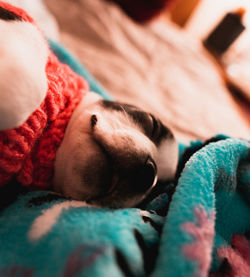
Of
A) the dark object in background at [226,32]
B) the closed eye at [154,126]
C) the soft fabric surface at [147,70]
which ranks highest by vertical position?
the dark object in background at [226,32]

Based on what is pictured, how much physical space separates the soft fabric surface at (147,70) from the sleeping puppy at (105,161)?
559 mm

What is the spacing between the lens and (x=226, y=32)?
223cm

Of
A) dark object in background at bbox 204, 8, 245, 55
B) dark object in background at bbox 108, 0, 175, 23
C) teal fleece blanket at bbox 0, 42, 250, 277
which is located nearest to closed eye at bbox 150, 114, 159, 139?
teal fleece blanket at bbox 0, 42, 250, 277

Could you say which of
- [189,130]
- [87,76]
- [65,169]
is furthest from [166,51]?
[65,169]

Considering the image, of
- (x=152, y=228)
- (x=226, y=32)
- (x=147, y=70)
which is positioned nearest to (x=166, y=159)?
(x=152, y=228)

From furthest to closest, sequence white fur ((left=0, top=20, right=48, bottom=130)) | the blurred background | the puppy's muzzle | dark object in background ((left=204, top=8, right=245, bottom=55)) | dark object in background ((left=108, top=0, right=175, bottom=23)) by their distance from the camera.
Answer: dark object in background ((left=204, top=8, right=245, bottom=55))
dark object in background ((left=108, top=0, right=175, bottom=23))
the blurred background
the puppy's muzzle
white fur ((left=0, top=20, right=48, bottom=130))

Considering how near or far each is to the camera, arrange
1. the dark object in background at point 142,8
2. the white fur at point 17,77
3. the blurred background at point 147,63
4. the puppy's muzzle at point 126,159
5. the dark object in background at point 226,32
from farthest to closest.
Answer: the dark object in background at point 226,32 < the dark object in background at point 142,8 < the blurred background at point 147,63 < the puppy's muzzle at point 126,159 < the white fur at point 17,77

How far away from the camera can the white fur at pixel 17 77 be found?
0.26m

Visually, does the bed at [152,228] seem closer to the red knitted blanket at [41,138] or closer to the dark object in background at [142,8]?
the red knitted blanket at [41,138]

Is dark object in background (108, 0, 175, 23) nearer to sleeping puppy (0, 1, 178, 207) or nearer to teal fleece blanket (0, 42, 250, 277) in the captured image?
sleeping puppy (0, 1, 178, 207)

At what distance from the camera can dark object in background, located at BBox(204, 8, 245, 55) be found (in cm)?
214

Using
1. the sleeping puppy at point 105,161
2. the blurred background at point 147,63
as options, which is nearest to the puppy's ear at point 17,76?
the sleeping puppy at point 105,161

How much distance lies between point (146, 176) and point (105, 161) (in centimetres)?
7

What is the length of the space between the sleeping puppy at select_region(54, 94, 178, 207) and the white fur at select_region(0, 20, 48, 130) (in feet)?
0.39
